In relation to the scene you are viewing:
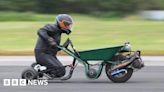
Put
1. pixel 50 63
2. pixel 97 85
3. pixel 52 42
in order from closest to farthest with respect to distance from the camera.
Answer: pixel 52 42, pixel 97 85, pixel 50 63

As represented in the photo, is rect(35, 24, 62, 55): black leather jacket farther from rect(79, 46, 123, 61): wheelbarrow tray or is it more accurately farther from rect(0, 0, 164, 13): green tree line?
rect(0, 0, 164, 13): green tree line

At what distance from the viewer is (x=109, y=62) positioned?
12391 mm

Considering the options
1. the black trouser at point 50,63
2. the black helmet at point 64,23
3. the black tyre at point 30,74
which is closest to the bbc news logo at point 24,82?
the black tyre at point 30,74

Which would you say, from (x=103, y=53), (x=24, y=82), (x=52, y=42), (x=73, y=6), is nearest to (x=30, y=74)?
(x=24, y=82)

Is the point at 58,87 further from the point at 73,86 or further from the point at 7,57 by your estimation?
the point at 7,57

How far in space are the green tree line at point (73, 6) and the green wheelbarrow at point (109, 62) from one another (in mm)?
26114

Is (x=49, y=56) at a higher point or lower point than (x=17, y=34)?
higher

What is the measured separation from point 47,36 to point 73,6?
27.3 meters

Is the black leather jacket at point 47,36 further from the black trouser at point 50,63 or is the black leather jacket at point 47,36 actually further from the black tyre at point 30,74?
the black tyre at point 30,74

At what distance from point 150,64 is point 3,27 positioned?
1266 centimetres

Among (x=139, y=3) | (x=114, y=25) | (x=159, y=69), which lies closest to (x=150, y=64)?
(x=159, y=69)

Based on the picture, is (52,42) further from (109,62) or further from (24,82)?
(109,62)

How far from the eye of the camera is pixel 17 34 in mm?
25781

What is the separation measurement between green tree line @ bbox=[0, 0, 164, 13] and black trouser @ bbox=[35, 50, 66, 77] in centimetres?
2607
